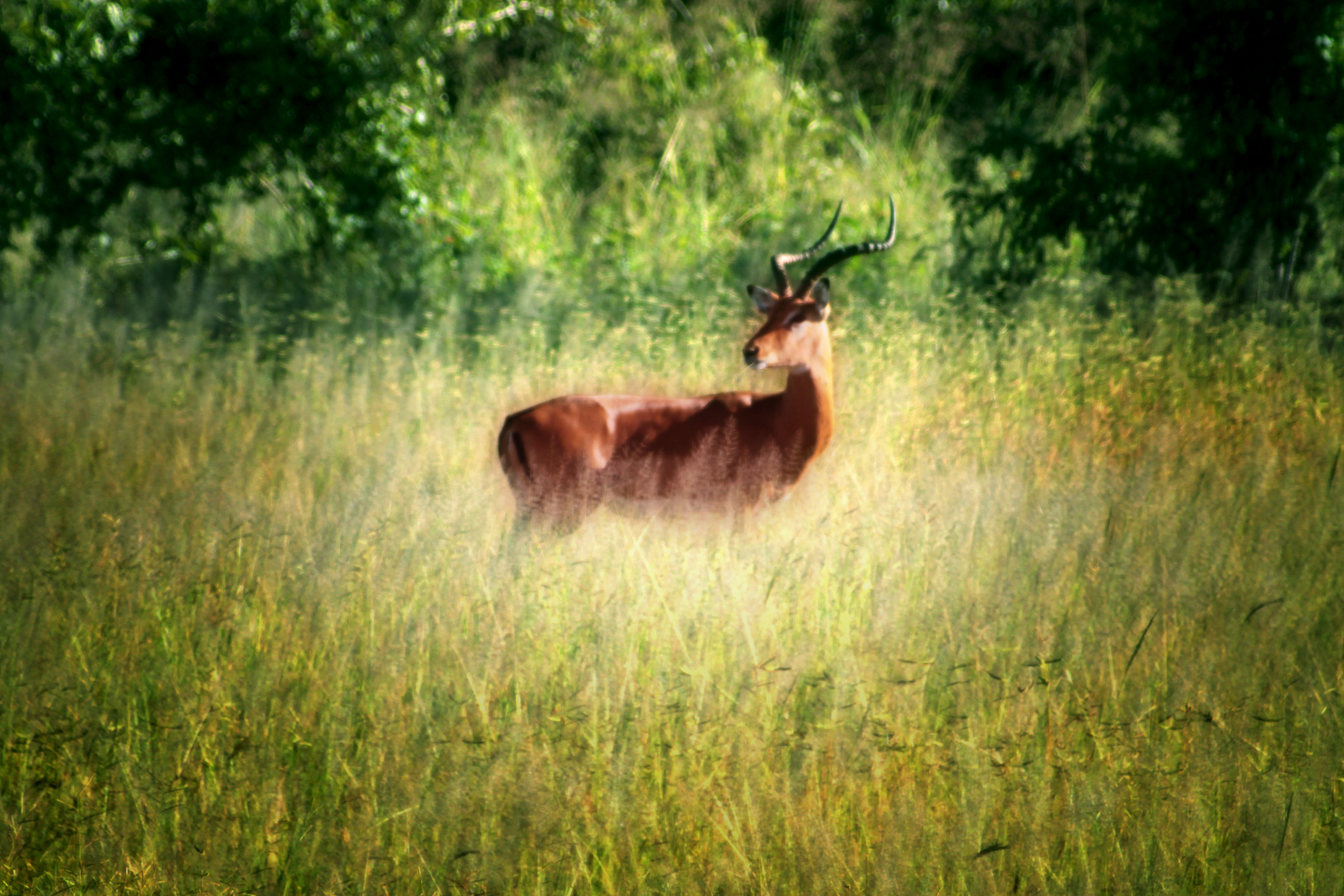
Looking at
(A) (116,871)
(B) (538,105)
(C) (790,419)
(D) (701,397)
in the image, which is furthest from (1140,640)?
(B) (538,105)

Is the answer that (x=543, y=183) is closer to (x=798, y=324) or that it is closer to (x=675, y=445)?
(x=798, y=324)

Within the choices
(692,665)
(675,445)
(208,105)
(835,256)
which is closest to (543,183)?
(208,105)

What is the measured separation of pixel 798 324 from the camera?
4.41 meters

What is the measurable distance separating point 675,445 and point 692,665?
1.49 m

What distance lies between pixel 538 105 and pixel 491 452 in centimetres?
746

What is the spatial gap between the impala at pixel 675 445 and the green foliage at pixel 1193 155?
9.43 feet

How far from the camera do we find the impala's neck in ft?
14.2

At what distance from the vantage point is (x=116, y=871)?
7.15ft

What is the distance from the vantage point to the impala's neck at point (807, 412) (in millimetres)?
4340

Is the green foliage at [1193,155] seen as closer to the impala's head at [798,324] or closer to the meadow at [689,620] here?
the meadow at [689,620]

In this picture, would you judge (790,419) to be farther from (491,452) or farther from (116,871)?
(116,871)

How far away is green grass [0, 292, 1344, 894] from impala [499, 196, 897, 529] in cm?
13

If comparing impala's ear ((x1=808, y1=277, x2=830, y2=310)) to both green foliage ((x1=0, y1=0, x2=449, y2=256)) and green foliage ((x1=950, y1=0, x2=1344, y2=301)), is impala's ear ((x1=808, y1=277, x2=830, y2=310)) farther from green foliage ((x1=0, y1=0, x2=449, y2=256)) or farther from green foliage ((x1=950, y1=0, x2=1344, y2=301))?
green foliage ((x1=0, y1=0, x2=449, y2=256))

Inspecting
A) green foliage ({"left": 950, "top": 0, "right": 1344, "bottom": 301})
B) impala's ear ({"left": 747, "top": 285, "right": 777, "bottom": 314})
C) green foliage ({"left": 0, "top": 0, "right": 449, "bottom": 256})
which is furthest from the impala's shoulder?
green foliage ({"left": 0, "top": 0, "right": 449, "bottom": 256})
